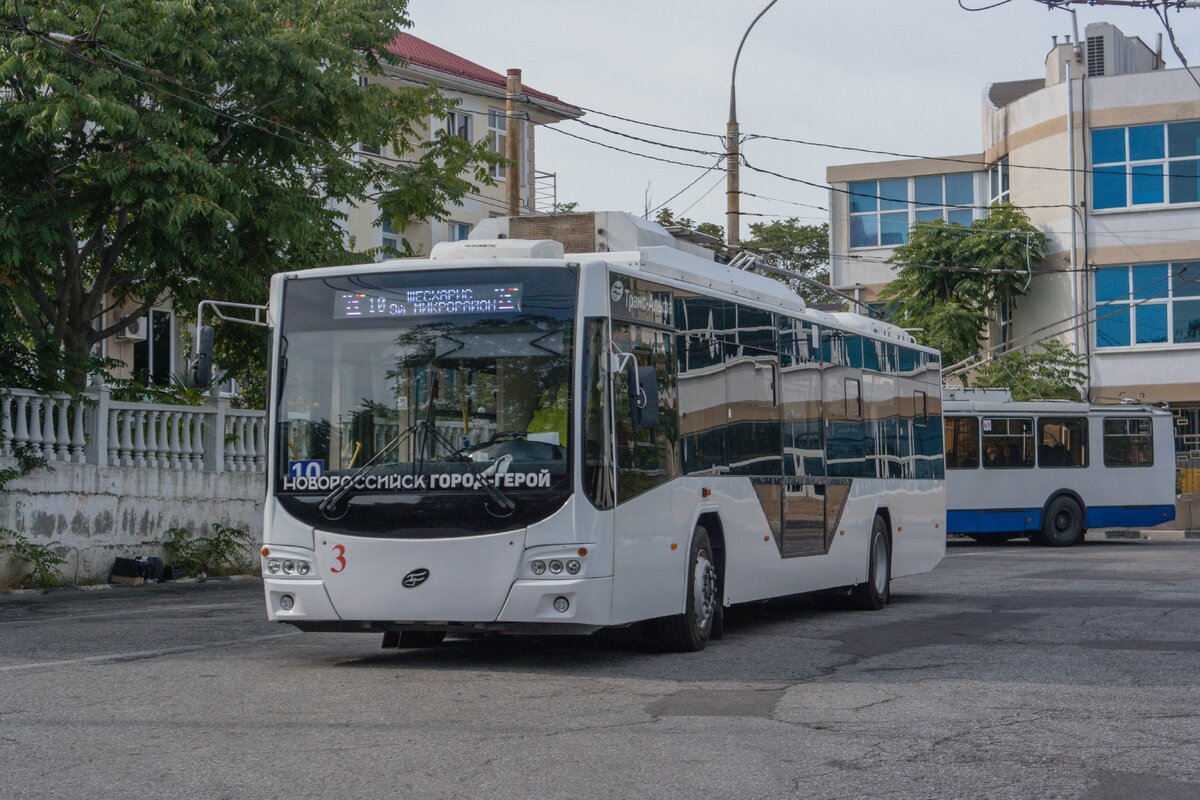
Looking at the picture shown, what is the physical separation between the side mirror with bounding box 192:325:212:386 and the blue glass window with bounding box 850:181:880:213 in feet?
138

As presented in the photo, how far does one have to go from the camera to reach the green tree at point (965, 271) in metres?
45.2

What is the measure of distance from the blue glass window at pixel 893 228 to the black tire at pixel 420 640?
4061 centimetres

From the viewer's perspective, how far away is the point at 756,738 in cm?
817

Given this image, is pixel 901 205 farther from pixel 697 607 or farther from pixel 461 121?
pixel 697 607

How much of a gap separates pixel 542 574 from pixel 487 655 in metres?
1.57

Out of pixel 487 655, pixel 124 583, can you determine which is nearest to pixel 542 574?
pixel 487 655

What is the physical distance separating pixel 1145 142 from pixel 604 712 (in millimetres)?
38793

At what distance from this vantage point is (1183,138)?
144 feet

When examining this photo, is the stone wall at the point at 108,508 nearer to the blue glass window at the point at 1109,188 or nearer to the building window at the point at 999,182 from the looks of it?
the blue glass window at the point at 1109,188

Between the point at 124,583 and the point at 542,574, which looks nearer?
the point at 542,574

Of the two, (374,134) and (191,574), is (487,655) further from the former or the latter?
(374,134)

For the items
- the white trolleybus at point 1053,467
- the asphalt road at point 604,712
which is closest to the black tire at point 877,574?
the asphalt road at point 604,712

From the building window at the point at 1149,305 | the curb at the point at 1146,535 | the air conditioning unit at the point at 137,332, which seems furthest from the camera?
the building window at the point at 1149,305

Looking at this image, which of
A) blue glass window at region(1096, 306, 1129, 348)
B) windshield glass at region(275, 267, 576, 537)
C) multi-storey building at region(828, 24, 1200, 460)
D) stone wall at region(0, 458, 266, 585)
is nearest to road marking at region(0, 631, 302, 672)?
windshield glass at region(275, 267, 576, 537)
